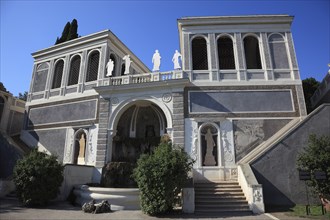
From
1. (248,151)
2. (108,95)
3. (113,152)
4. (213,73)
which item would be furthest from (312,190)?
(108,95)

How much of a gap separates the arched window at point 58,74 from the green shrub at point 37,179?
958 centimetres

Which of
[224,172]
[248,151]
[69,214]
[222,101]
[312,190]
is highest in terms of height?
[222,101]

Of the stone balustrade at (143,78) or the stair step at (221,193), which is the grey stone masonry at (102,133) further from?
the stair step at (221,193)

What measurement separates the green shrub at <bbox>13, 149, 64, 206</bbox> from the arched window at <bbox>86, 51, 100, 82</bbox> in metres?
8.37

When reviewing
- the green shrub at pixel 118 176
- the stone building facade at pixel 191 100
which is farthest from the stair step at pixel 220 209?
the green shrub at pixel 118 176

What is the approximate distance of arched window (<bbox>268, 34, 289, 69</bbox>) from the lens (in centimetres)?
1591

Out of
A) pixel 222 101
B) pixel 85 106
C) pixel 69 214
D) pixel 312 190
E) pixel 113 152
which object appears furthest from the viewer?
pixel 85 106

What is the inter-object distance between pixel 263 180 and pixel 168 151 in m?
4.77

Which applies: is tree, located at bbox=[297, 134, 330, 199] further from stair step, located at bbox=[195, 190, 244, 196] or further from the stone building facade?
stair step, located at bbox=[195, 190, 244, 196]

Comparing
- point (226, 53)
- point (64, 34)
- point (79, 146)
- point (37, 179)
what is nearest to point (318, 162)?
point (226, 53)

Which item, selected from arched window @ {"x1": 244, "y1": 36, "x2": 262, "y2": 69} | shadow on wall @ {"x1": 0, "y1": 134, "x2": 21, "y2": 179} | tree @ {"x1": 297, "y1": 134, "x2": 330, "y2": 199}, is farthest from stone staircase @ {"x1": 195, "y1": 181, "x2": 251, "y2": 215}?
shadow on wall @ {"x1": 0, "y1": 134, "x2": 21, "y2": 179}

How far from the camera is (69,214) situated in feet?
30.7

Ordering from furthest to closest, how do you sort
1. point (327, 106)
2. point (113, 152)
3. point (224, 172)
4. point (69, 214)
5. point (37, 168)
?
1. point (113, 152)
2. point (224, 172)
3. point (327, 106)
4. point (37, 168)
5. point (69, 214)

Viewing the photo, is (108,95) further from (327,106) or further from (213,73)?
(327,106)
